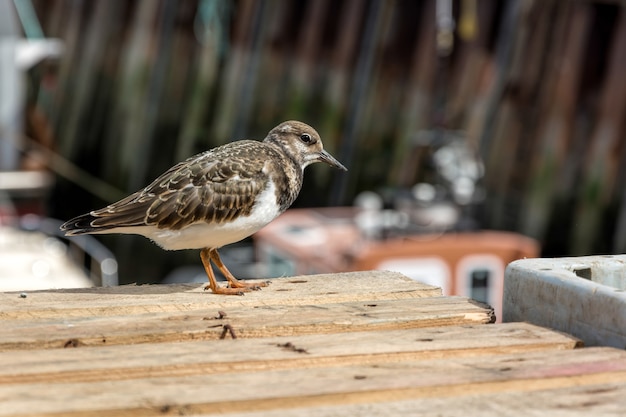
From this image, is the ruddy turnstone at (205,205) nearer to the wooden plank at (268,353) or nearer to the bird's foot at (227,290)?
the bird's foot at (227,290)

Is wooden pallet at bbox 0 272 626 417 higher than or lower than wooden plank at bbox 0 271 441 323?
higher

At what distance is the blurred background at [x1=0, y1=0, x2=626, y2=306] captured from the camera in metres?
19.5

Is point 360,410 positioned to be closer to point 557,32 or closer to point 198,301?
point 198,301

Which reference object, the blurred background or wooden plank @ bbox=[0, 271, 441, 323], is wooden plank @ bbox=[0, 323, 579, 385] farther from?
the blurred background

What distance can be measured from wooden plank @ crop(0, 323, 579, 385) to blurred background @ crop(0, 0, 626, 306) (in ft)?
42.8

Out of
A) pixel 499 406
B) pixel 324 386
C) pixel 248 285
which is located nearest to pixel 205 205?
pixel 248 285

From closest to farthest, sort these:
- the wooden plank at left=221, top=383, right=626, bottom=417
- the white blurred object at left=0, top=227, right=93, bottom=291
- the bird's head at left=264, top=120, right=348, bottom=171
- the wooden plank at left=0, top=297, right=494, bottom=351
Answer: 1. the wooden plank at left=221, top=383, right=626, bottom=417
2. the wooden plank at left=0, top=297, right=494, bottom=351
3. the bird's head at left=264, top=120, right=348, bottom=171
4. the white blurred object at left=0, top=227, right=93, bottom=291

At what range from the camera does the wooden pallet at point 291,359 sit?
331 cm

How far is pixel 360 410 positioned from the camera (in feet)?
10.7

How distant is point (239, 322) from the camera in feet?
14.3

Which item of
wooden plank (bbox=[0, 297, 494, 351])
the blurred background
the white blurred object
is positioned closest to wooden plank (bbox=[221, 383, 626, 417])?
wooden plank (bbox=[0, 297, 494, 351])

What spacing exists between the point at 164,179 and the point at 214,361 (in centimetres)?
311

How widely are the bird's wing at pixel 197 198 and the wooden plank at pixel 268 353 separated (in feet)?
7.95

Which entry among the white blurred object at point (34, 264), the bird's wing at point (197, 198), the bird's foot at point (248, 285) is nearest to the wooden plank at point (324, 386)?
the bird's foot at point (248, 285)
